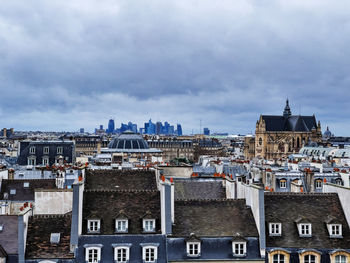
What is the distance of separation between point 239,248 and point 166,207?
4.95m

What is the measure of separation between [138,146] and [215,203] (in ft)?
535

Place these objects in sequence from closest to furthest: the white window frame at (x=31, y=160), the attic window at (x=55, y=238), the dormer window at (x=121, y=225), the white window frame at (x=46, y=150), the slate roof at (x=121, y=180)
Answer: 1. the attic window at (x=55, y=238)
2. the dormer window at (x=121, y=225)
3. the slate roof at (x=121, y=180)
4. the white window frame at (x=31, y=160)
5. the white window frame at (x=46, y=150)

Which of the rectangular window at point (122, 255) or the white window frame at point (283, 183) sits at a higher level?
the white window frame at point (283, 183)

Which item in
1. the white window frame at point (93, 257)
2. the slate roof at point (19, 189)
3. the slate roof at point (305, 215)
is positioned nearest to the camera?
the white window frame at point (93, 257)

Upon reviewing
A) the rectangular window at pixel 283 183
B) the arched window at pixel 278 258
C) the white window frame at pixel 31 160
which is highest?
the white window frame at pixel 31 160

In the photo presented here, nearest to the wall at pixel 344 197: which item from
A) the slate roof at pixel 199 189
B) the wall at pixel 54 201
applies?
the slate roof at pixel 199 189

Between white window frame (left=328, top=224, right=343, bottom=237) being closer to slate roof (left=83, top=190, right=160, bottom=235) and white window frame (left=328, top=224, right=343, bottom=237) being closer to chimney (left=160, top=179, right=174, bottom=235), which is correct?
chimney (left=160, top=179, right=174, bottom=235)

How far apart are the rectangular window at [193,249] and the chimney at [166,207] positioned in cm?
142

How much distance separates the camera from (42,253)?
29734 millimetres

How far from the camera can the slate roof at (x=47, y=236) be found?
2978cm

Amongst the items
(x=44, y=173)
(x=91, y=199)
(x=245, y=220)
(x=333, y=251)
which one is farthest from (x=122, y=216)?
(x=44, y=173)

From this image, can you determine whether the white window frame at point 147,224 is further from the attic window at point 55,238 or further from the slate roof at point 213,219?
the attic window at point 55,238

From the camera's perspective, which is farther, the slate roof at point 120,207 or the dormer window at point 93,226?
the slate roof at point 120,207

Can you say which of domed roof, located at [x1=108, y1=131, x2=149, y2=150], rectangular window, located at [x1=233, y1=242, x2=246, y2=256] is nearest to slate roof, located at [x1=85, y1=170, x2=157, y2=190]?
rectangular window, located at [x1=233, y1=242, x2=246, y2=256]
